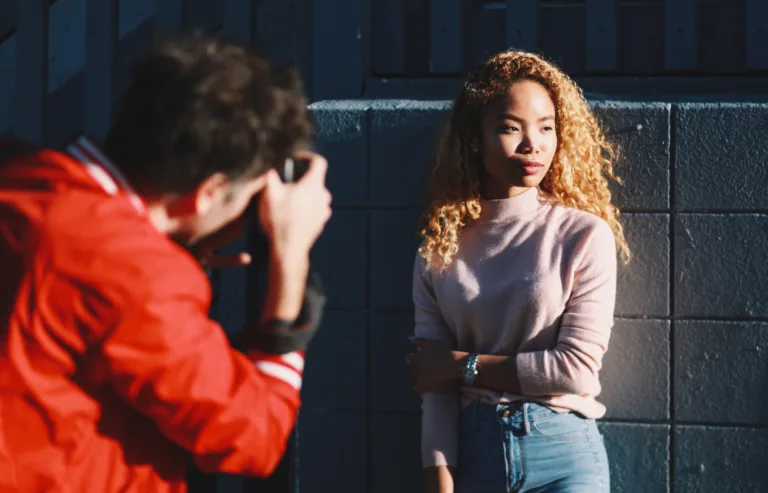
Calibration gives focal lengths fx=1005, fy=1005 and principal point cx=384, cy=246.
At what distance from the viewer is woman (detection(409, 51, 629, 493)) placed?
2.58 meters

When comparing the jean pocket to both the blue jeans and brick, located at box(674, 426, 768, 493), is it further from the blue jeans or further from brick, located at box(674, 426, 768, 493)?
brick, located at box(674, 426, 768, 493)

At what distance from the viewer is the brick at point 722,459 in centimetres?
309

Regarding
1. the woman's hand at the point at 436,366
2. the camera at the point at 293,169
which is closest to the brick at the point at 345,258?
the woman's hand at the point at 436,366

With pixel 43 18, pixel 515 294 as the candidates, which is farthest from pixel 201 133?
pixel 43 18

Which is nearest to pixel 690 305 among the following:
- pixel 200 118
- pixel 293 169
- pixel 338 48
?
pixel 338 48

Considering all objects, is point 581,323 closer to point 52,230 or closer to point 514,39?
point 514,39

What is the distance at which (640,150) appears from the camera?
10.2 feet

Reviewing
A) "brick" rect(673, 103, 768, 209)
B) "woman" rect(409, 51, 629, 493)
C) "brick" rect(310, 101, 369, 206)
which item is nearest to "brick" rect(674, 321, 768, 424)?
"brick" rect(673, 103, 768, 209)

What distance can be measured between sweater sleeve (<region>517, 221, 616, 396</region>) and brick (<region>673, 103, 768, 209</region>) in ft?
1.77

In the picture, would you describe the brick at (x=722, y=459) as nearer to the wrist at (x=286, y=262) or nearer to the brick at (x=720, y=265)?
the brick at (x=720, y=265)

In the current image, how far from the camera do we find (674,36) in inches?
130

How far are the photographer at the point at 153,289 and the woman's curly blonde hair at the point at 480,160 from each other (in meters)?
1.29

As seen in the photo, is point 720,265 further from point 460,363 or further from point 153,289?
point 153,289

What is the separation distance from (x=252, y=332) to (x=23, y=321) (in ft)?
1.16
